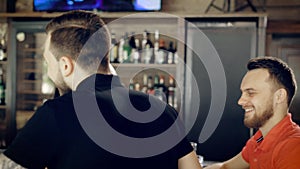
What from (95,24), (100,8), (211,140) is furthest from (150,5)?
(95,24)

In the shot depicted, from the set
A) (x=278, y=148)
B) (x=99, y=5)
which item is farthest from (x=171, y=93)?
(x=278, y=148)

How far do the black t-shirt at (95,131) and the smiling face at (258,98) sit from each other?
931 mm

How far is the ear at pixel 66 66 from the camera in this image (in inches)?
44.0

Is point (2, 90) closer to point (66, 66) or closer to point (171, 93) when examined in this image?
point (171, 93)

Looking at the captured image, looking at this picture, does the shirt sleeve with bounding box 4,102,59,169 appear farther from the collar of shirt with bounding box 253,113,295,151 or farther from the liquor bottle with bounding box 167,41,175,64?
the liquor bottle with bounding box 167,41,175,64

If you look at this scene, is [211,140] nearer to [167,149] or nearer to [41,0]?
[41,0]

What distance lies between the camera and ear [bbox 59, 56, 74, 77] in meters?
1.12

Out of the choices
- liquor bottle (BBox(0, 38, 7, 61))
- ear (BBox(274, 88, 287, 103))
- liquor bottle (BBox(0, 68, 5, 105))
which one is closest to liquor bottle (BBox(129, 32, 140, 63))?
liquor bottle (BBox(0, 38, 7, 61))

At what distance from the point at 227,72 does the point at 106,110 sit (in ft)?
9.22

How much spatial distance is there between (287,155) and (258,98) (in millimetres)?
404

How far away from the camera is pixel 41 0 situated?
4234 millimetres

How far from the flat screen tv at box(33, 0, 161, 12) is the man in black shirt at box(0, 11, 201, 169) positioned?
2.99 m

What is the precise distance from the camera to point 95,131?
3.59ft

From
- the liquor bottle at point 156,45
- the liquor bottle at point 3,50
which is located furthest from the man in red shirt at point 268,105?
the liquor bottle at point 3,50
